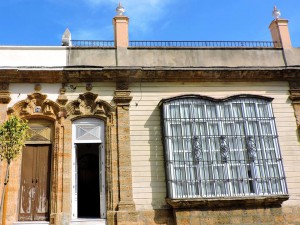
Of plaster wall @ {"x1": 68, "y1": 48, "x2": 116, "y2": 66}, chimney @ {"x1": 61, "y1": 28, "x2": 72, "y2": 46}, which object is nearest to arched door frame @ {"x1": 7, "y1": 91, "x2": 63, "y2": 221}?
plaster wall @ {"x1": 68, "y1": 48, "x2": 116, "y2": 66}

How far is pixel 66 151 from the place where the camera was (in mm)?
10547

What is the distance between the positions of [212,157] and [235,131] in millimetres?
1127

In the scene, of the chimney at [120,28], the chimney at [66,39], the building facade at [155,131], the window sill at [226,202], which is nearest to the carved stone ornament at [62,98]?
the building facade at [155,131]

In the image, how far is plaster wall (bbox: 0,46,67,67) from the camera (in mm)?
11383

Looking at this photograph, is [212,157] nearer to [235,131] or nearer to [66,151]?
[235,131]

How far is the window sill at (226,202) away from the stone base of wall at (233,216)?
0.45 ft

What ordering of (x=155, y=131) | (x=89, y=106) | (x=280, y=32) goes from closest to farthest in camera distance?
(x=155, y=131), (x=89, y=106), (x=280, y=32)

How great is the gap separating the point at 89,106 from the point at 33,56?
2.55 metres

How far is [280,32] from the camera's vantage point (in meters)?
12.7

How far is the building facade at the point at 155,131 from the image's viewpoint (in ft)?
33.1

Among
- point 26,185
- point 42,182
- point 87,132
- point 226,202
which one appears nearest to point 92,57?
point 87,132

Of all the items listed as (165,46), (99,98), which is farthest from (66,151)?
(165,46)

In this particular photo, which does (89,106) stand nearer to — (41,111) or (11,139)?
(41,111)

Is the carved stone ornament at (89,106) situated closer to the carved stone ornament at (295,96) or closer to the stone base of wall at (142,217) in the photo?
the stone base of wall at (142,217)
